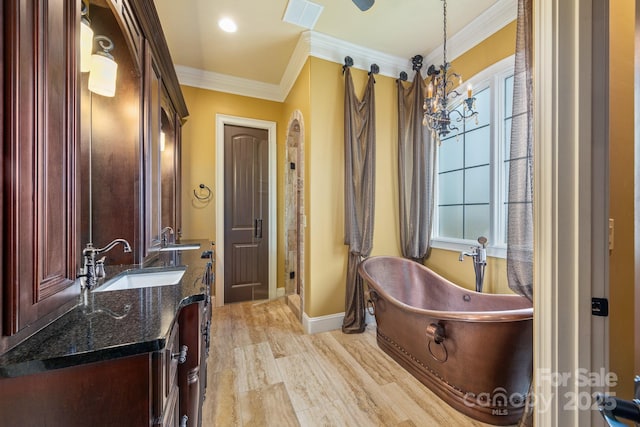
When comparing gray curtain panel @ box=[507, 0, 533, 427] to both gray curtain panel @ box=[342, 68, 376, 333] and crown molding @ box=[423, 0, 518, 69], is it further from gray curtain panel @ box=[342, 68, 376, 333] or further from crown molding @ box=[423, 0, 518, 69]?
gray curtain panel @ box=[342, 68, 376, 333]

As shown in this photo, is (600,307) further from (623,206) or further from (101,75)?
(101,75)

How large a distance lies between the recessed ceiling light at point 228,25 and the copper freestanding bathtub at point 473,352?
283 centimetres

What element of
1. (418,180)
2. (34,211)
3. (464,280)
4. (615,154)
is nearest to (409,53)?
(418,180)

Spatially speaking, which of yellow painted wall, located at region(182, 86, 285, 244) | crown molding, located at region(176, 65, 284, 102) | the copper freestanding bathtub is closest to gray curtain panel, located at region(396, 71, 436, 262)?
the copper freestanding bathtub

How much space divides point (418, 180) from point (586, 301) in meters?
2.01

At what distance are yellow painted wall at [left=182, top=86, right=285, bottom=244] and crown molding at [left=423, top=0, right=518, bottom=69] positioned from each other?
2675mm

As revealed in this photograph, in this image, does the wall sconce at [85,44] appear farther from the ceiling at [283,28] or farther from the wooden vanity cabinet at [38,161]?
the ceiling at [283,28]

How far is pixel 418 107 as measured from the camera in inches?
107

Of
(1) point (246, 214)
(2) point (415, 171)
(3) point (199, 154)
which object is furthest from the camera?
(1) point (246, 214)

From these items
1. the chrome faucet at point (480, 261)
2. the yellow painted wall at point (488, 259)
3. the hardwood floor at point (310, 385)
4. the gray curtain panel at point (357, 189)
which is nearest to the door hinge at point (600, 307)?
the hardwood floor at point (310, 385)

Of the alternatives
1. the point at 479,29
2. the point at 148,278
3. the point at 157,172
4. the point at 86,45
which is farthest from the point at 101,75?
the point at 479,29

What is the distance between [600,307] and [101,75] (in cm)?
229

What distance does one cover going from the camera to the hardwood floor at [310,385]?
57.9 inches

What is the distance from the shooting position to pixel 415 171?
274 centimetres
